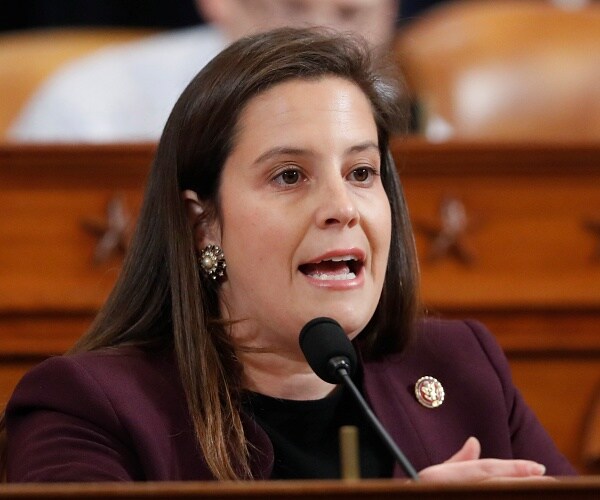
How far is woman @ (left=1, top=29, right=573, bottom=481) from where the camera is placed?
4.92ft

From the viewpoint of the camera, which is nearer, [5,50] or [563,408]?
[563,408]

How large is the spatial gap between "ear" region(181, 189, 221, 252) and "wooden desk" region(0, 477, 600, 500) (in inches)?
29.2

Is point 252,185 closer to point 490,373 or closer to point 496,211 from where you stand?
point 490,373

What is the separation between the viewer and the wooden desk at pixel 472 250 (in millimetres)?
2289

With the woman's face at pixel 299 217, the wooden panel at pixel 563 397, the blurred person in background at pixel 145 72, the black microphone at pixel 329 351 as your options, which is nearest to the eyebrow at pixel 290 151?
the woman's face at pixel 299 217

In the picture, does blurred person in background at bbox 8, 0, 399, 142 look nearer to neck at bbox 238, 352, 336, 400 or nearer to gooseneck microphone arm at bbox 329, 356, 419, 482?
neck at bbox 238, 352, 336, 400

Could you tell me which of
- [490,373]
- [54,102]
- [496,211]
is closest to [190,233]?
[490,373]

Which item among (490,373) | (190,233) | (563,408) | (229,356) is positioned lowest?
(563,408)

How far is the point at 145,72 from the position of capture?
365cm

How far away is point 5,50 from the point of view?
343cm

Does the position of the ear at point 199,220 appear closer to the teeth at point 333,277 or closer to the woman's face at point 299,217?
the woman's face at point 299,217

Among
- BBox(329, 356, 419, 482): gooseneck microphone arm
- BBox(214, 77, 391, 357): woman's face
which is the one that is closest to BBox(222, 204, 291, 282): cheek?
BBox(214, 77, 391, 357): woman's face

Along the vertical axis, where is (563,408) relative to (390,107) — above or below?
below

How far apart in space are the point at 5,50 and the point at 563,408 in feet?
6.43
